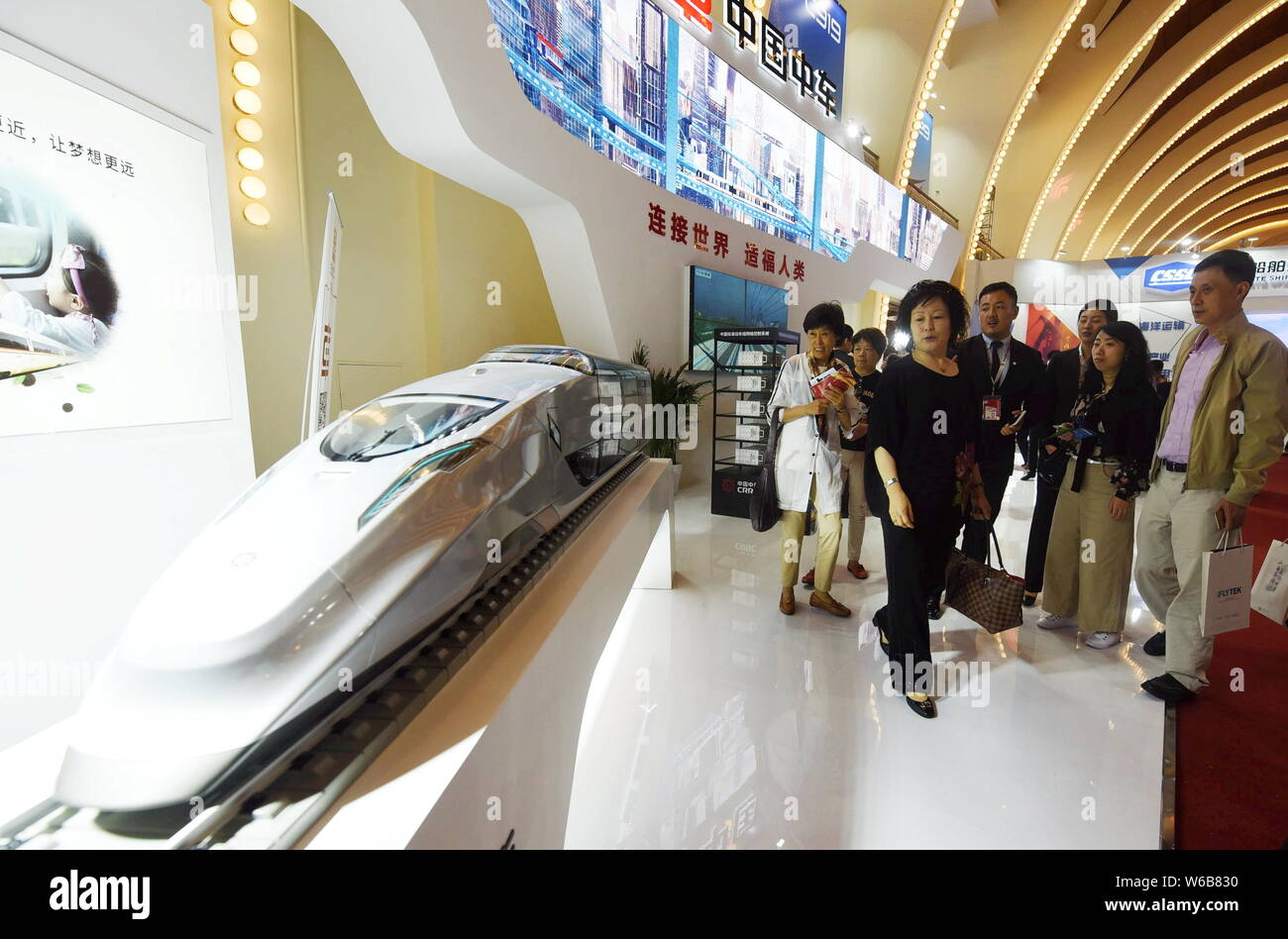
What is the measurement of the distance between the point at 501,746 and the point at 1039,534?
10.7ft

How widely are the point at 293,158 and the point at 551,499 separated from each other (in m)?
3.41

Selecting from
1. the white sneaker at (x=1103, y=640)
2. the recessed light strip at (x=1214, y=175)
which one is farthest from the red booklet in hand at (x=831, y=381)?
the recessed light strip at (x=1214, y=175)

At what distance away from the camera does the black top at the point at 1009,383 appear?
2926 millimetres

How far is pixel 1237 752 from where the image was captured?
1.98 m

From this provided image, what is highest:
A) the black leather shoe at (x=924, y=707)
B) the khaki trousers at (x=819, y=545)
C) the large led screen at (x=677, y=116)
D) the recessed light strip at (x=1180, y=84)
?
the recessed light strip at (x=1180, y=84)

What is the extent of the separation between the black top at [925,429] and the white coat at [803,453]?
2.45ft

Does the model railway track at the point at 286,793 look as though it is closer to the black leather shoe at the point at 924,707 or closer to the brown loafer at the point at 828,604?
the black leather shoe at the point at 924,707

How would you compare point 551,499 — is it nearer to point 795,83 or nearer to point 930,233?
point 795,83

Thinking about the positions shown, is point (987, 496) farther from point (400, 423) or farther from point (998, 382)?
point (400, 423)

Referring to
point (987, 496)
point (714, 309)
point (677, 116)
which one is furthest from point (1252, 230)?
point (987, 496)

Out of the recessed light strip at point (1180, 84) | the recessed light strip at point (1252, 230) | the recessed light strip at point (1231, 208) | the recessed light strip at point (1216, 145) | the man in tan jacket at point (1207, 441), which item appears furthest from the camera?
the recessed light strip at point (1252, 230)

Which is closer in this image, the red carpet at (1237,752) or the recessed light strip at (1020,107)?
the red carpet at (1237,752)

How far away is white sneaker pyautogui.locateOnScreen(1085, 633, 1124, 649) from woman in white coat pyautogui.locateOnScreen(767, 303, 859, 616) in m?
1.14
